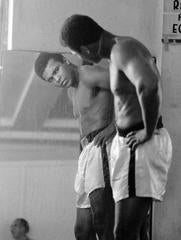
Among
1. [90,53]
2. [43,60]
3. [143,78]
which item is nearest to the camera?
[143,78]

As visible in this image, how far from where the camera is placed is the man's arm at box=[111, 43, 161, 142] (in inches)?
61.6

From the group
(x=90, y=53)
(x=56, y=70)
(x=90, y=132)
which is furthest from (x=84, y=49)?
(x=90, y=132)

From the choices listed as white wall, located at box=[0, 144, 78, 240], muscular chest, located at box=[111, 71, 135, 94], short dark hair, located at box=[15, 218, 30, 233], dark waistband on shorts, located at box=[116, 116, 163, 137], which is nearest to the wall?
dark waistband on shorts, located at box=[116, 116, 163, 137]

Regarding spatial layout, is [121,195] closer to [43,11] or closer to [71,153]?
[71,153]

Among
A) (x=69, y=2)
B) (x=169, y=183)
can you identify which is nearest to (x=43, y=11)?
(x=69, y=2)

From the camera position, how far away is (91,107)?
5.63 feet

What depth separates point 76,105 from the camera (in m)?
1.76

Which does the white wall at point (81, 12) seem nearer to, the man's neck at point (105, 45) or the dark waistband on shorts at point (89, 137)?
the man's neck at point (105, 45)

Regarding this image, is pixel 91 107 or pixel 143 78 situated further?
pixel 91 107

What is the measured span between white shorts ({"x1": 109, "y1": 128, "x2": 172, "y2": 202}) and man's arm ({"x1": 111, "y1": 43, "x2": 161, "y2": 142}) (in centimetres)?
5

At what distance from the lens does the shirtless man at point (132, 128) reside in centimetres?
158

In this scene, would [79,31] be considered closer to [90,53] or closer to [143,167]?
[90,53]

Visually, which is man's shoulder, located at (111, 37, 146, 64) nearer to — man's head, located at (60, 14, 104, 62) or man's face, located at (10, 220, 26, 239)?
man's head, located at (60, 14, 104, 62)

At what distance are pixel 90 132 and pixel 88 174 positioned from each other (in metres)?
0.15
